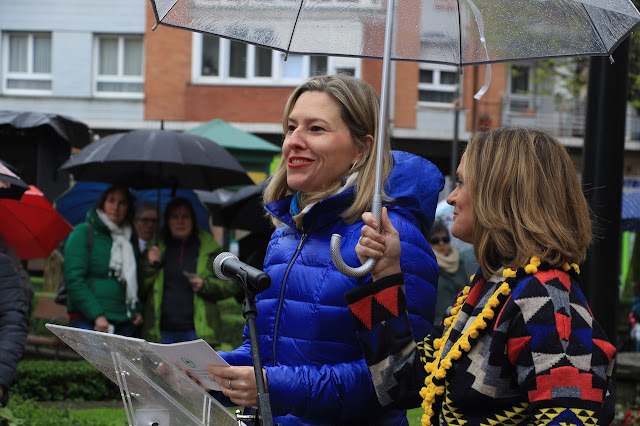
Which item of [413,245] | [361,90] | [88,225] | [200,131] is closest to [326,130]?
[361,90]

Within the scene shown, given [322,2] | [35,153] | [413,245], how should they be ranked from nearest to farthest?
[413,245] → [322,2] → [35,153]

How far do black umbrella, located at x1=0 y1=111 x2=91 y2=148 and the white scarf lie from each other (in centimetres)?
233

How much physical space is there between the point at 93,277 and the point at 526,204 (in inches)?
258

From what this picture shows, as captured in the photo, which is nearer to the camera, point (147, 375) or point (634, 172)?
point (147, 375)

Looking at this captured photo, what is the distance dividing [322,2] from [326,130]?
2.30ft

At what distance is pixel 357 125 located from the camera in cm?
315

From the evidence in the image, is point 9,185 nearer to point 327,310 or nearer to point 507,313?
point 327,310

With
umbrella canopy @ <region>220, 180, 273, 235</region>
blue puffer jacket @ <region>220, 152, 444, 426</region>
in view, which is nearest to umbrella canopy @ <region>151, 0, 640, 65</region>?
blue puffer jacket @ <region>220, 152, 444, 426</region>

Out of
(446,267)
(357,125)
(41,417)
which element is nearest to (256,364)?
(357,125)

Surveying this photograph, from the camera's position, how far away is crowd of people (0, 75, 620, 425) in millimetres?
2260

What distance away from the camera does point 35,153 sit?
10.3 m

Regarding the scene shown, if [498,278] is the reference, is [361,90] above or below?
above

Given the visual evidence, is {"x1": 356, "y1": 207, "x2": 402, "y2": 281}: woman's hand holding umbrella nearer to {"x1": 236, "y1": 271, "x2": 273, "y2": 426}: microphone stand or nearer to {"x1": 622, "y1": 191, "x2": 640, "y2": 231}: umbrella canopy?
{"x1": 236, "y1": 271, "x2": 273, "y2": 426}: microphone stand

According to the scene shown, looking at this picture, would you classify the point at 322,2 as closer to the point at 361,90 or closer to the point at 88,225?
the point at 361,90
